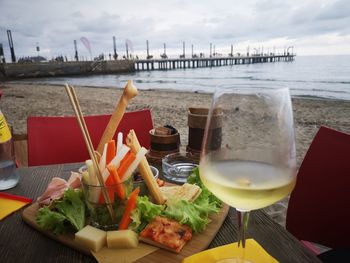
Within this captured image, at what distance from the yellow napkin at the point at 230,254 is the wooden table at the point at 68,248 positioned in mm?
39

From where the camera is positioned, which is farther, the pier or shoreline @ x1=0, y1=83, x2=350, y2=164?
the pier

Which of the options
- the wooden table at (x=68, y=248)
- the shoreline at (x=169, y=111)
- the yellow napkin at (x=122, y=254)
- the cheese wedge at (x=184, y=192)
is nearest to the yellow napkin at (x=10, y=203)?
the wooden table at (x=68, y=248)

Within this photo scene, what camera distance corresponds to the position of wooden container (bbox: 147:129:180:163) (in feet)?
6.19

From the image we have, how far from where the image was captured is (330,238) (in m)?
1.81

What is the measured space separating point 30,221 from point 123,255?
486 millimetres

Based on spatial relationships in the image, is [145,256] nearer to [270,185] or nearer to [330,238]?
[270,185]

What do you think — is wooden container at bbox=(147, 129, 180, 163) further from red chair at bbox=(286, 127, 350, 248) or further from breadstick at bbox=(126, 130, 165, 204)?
red chair at bbox=(286, 127, 350, 248)

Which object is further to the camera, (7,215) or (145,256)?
(7,215)

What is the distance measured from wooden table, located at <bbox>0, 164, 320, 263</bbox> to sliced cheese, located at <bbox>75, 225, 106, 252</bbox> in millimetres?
44

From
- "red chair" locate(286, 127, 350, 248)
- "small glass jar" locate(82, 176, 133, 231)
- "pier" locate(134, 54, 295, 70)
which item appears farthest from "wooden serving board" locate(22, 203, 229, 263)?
"pier" locate(134, 54, 295, 70)

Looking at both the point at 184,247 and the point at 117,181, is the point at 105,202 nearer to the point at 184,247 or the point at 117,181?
the point at 117,181

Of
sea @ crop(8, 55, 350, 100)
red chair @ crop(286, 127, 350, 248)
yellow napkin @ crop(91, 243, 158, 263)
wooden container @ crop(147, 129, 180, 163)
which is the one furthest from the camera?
sea @ crop(8, 55, 350, 100)

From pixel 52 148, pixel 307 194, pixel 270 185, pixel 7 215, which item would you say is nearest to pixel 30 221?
pixel 7 215

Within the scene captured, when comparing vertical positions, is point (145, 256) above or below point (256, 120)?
below
